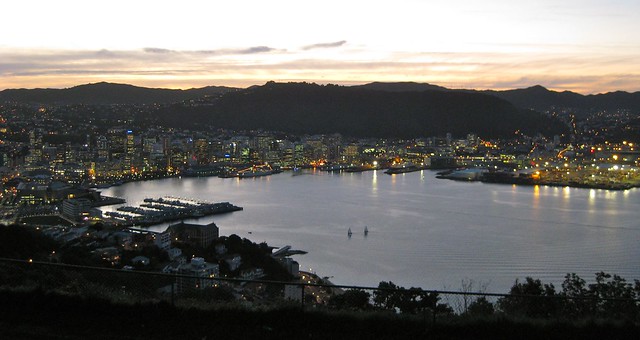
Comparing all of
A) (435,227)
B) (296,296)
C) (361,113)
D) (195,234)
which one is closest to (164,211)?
(195,234)

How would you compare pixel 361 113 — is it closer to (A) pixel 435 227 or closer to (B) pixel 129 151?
(B) pixel 129 151

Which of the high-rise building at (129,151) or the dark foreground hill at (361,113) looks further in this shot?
the dark foreground hill at (361,113)

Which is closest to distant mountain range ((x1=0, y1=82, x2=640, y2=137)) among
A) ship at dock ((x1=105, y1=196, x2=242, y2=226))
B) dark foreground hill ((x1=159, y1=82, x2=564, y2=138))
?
dark foreground hill ((x1=159, y1=82, x2=564, y2=138))

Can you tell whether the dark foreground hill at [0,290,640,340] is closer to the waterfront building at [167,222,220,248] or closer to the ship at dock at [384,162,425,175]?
the waterfront building at [167,222,220,248]

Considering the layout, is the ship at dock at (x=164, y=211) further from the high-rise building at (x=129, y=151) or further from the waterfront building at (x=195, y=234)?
the high-rise building at (x=129, y=151)

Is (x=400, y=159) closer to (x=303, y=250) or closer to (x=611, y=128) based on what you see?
(x=611, y=128)

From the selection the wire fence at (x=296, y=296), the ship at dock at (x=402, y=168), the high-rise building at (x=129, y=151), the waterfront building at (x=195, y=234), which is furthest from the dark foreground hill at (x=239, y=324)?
the ship at dock at (x=402, y=168)
